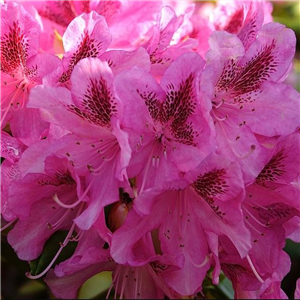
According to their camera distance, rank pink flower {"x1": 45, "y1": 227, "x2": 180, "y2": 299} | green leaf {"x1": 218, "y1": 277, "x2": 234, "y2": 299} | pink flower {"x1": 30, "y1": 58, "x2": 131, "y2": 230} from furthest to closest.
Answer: green leaf {"x1": 218, "y1": 277, "x2": 234, "y2": 299}, pink flower {"x1": 45, "y1": 227, "x2": 180, "y2": 299}, pink flower {"x1": 30, "y1": 58, "x2": 131, "y2": 230}

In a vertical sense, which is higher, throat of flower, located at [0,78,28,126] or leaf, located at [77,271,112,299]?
throat of flower, located at [0,78,28,126]

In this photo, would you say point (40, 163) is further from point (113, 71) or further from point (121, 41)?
point (121, 41)

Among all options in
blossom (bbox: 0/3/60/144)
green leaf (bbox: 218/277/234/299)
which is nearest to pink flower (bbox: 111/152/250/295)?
blossom (bbox: 0/3/60/144)

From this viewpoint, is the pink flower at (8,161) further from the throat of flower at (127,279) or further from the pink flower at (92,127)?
the throat of flower at (127,279)

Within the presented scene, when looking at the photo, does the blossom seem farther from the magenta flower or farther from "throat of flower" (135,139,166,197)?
"throat of flower" (135,139,166,197)


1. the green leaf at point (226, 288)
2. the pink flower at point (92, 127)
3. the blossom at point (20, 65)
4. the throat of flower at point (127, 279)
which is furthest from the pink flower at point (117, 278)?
the green leaf at point (226, 288)

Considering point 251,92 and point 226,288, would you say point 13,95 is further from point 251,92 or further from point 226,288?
point 226,288

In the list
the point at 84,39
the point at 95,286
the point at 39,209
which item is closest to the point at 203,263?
the point at 39,209

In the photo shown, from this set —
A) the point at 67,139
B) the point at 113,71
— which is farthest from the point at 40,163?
the point at 113,71
